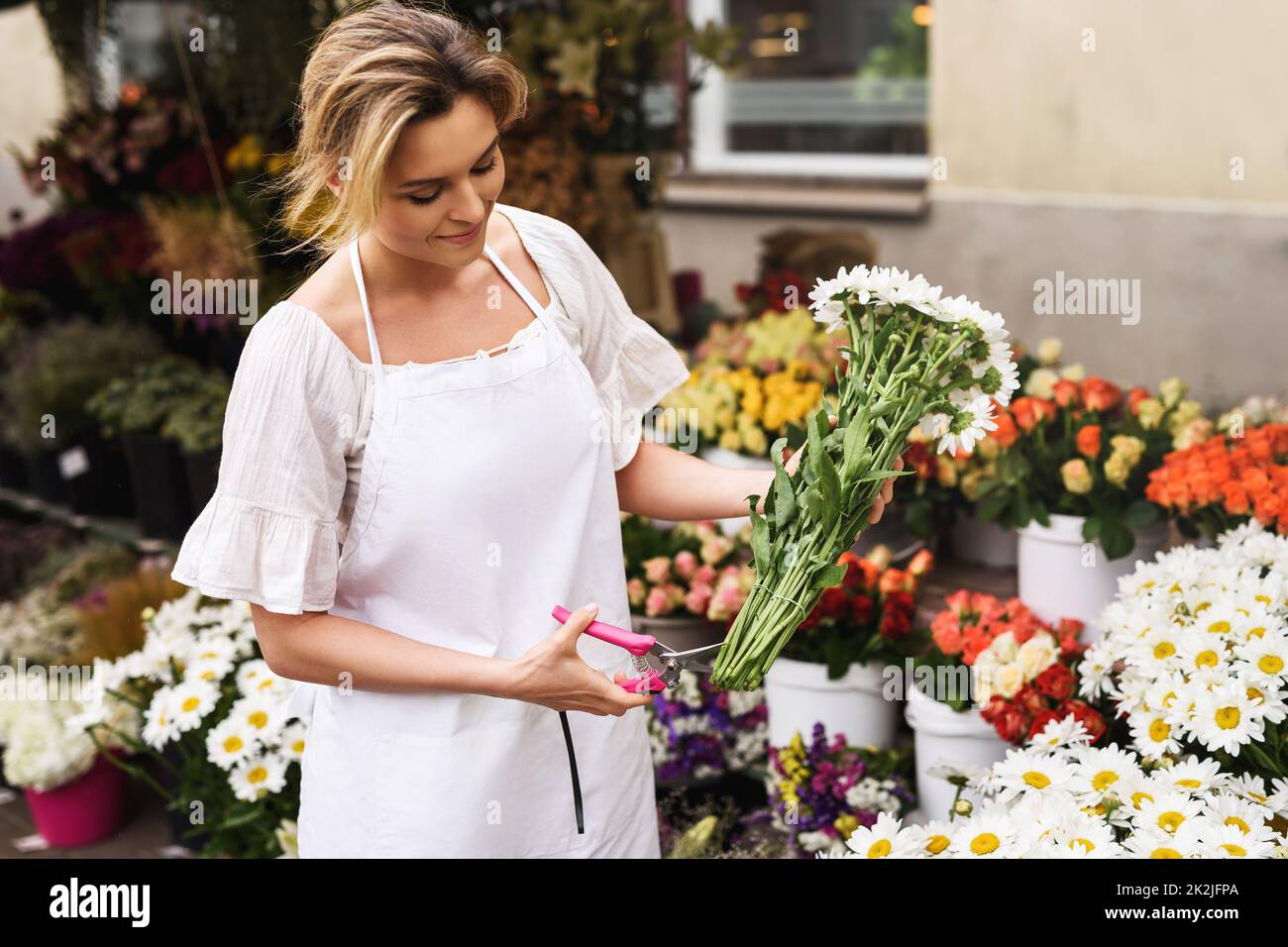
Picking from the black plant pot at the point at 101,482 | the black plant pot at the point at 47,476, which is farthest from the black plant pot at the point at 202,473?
the black plant pot at the point at 47,476

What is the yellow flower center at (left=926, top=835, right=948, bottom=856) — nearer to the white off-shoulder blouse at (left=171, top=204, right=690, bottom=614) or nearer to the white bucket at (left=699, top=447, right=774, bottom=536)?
the white off-shoulder blouse at (left=171, top=204, right=690, bottom=614)

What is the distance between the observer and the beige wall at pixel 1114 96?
463cm

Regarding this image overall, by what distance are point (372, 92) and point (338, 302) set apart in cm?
28

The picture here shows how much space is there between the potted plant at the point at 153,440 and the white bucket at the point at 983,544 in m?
2.62

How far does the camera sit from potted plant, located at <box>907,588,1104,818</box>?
2.21 metres

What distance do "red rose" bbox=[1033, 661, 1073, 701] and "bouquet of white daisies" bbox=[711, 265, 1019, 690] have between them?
2.53 ft

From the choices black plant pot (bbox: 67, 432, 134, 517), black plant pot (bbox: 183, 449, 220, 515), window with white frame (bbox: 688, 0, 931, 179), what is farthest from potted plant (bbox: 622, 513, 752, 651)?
window with white frame (bbox: 688, 0, 931, 179)

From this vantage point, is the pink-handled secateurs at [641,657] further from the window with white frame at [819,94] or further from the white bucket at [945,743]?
the window with white frame at [819,94]

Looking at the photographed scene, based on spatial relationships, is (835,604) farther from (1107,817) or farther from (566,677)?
(566,677)

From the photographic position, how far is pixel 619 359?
6.08ft

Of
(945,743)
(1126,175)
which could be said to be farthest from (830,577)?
(1126,175)

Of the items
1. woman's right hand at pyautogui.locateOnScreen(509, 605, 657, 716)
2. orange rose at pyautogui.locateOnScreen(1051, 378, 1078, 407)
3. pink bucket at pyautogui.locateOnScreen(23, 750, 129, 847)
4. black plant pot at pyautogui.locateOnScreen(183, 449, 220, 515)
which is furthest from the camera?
black plant pot at pyautogui.locateOnScreen(183, 449, 220, 515)

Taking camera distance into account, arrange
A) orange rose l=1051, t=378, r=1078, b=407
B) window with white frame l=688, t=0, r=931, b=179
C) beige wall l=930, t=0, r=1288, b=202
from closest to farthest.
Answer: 1. orange rose l=1051, t=378, r=1078, b=407
2. beige wall l=930, t=0, r=1288, b=202
3. window with white frame l=688, t=0, r=931, b=179
